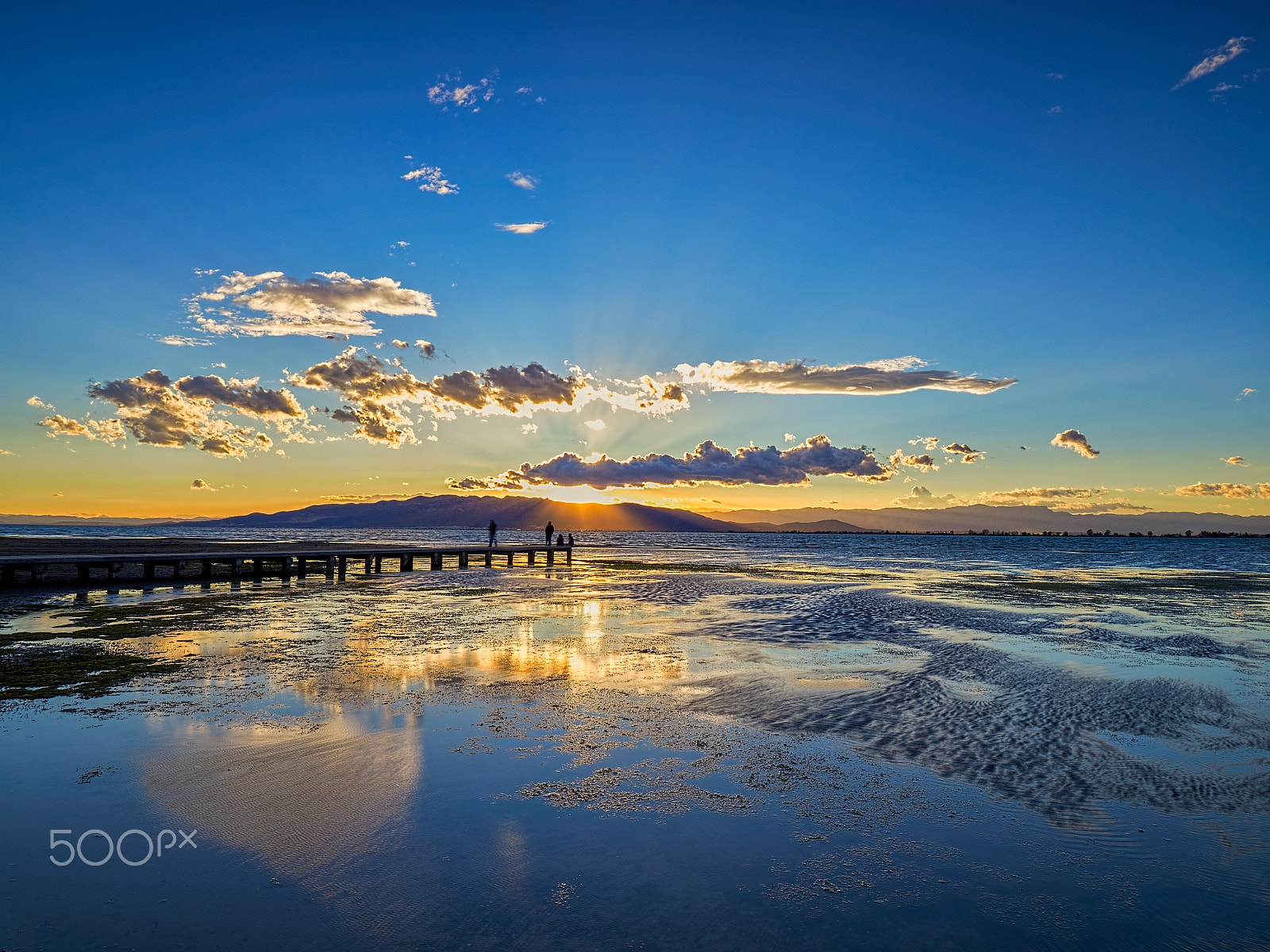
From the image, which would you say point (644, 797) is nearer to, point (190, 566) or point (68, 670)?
point (68, 670)

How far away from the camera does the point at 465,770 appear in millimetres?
7934

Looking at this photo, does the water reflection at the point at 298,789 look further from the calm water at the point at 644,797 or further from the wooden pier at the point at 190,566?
the wooden pier at the point at 190,566

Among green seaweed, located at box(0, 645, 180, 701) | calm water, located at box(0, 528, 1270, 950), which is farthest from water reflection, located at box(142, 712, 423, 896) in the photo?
green seaweed, located at box(0, 645, 180, 701)

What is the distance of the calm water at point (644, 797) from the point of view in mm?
5090

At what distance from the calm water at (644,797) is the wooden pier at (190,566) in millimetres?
17642

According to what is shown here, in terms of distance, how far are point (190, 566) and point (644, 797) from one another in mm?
41841

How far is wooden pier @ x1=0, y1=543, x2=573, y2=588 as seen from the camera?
1136 inches

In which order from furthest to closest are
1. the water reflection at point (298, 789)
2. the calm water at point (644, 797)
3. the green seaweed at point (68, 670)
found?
the green seaweed at point (68, 670) → the water reflection at point (298, 789) → the calm water at point (644, 797)

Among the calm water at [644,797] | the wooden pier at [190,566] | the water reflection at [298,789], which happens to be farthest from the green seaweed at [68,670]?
the wooden pier at [190,566]

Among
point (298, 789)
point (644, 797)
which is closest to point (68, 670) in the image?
point (298, 789)

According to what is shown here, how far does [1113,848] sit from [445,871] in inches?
236

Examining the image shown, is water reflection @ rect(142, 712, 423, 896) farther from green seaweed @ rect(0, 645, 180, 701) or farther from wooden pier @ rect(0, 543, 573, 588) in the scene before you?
wooden pier @ rect(0, 543, 573, 588)

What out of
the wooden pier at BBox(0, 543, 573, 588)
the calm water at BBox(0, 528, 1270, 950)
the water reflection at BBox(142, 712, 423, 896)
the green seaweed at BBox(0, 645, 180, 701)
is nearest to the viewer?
the calm water at BBox(0, 528, 1270, 950)

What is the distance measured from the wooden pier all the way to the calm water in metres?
17.6
